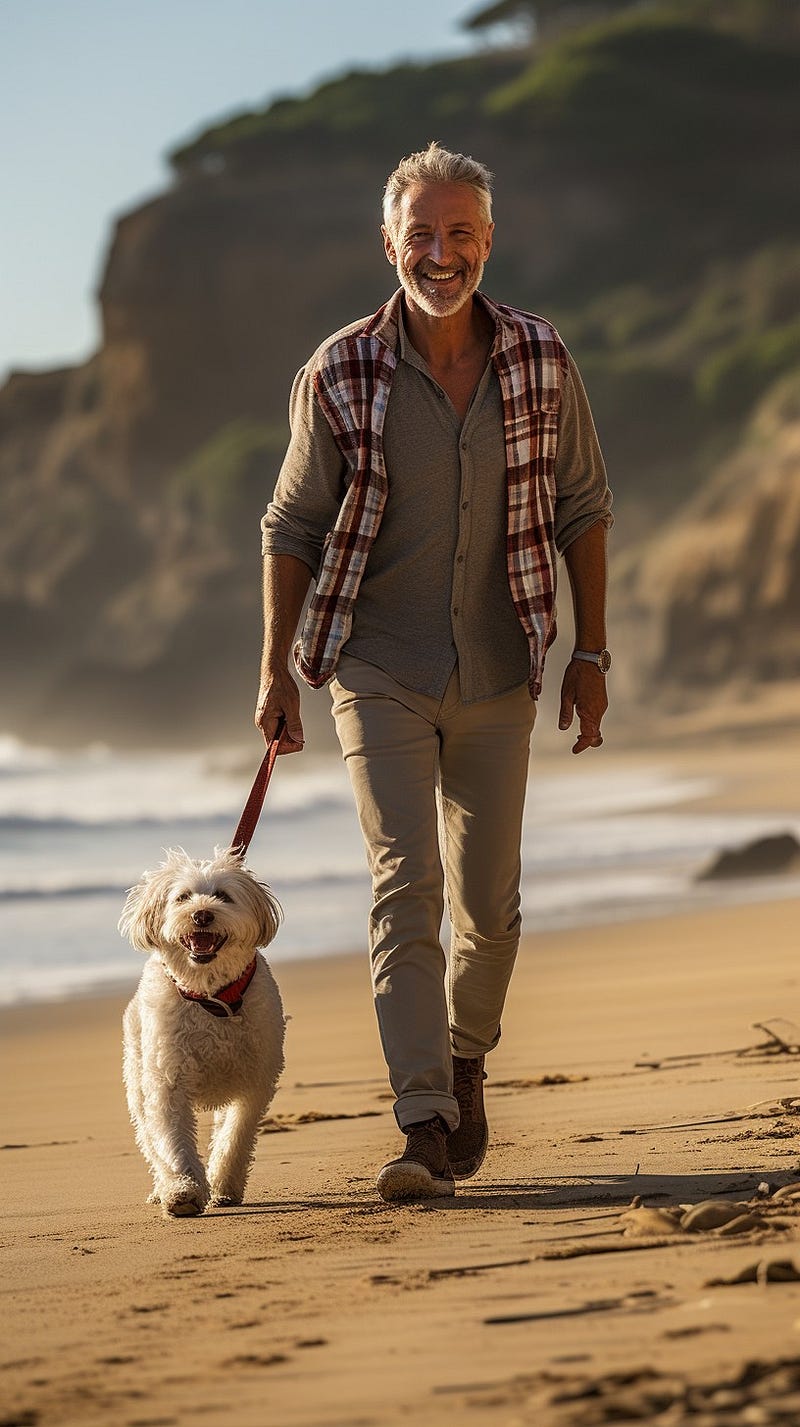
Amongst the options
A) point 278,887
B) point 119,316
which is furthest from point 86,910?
point 119,316

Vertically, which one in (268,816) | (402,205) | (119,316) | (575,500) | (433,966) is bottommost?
(433,966)

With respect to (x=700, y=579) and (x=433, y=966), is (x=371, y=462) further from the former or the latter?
(x=700, y=579)

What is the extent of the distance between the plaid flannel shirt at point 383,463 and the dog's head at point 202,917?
0.54m

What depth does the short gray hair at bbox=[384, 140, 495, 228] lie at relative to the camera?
4445 millimetres

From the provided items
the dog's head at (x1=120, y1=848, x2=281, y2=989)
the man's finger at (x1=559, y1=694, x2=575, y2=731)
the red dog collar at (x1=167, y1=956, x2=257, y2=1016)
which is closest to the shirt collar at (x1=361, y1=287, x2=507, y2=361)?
the man's finger at (x1=559, y1=694, x2=575, y2=731)

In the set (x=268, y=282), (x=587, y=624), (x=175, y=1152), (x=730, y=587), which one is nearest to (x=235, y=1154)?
(x=175, y=1152)

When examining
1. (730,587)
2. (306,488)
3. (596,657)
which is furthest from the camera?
(730,587)

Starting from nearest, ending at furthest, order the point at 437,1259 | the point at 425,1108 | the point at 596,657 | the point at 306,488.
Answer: the point at 437,1259 → the point at 425,1108 → the point at 306,488 → the point at 596,657

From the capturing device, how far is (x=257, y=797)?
462cm

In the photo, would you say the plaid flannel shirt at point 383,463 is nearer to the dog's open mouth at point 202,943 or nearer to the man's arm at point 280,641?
the man's arm at point 280,641

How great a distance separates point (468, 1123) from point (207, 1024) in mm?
687

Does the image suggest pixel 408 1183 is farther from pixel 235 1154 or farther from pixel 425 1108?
pixel 235 1154

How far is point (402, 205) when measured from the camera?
451 centimetres

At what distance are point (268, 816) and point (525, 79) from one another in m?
42.4
